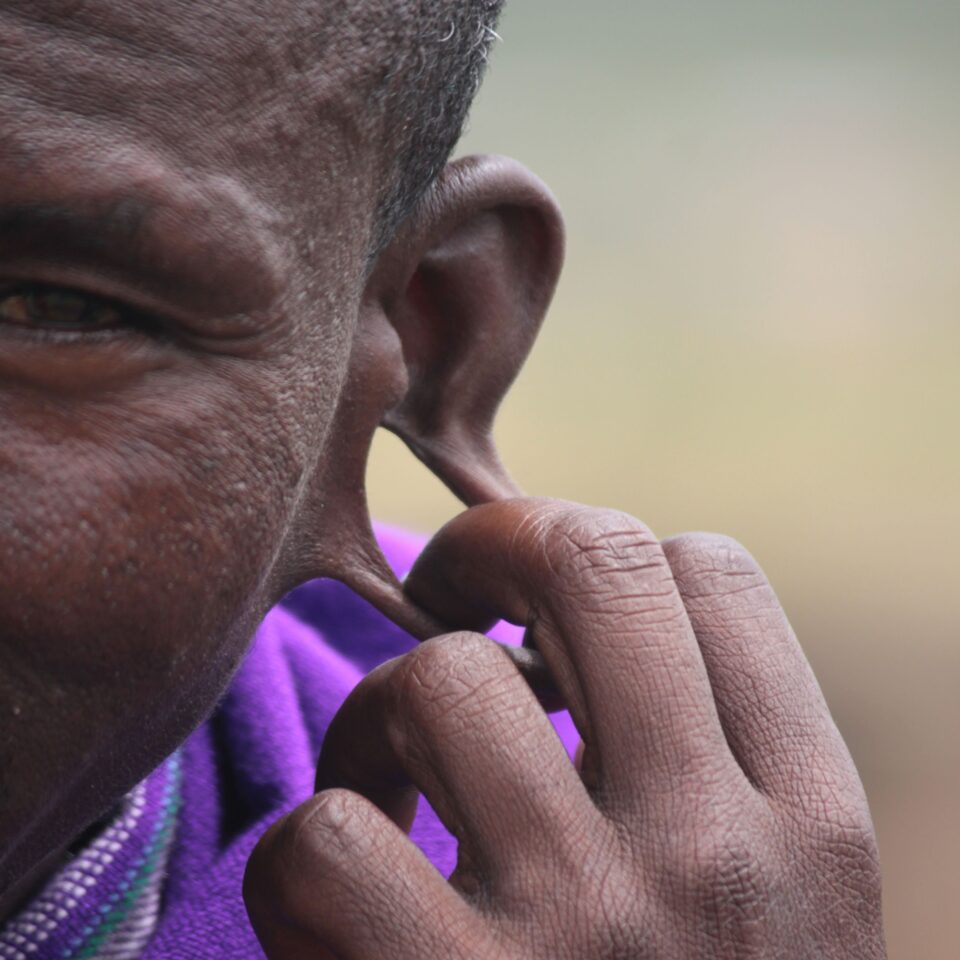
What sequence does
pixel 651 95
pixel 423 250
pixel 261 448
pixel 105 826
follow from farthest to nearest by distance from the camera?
pixel 651 95 < pixel 105 826 < pixel 423 250 < pixel 261 448

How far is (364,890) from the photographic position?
116 centimetres

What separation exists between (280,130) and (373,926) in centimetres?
62

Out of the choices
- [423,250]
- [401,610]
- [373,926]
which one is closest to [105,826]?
[401,610]

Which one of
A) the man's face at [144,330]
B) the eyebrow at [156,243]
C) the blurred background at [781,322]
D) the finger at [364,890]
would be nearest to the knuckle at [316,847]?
the finger at [364,890]

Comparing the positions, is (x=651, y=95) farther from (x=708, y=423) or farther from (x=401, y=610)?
(x=401, y=610)

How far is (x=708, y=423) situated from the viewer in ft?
17.9

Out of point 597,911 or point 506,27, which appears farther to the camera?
point 506,27

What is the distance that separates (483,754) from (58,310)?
1.56 ft

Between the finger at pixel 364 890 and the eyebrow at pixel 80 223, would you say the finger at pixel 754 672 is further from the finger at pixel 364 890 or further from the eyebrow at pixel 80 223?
the eyebrow at pixel 80 223

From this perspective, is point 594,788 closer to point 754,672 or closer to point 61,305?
point 754,672

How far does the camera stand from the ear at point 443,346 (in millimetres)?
1447

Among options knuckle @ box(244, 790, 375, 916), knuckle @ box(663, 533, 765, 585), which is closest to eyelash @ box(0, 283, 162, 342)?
knuckle @ box(244, 790, 375, 916)

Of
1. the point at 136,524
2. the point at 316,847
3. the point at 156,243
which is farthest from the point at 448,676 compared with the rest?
the point at 156,243

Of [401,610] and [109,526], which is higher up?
[109,526]
